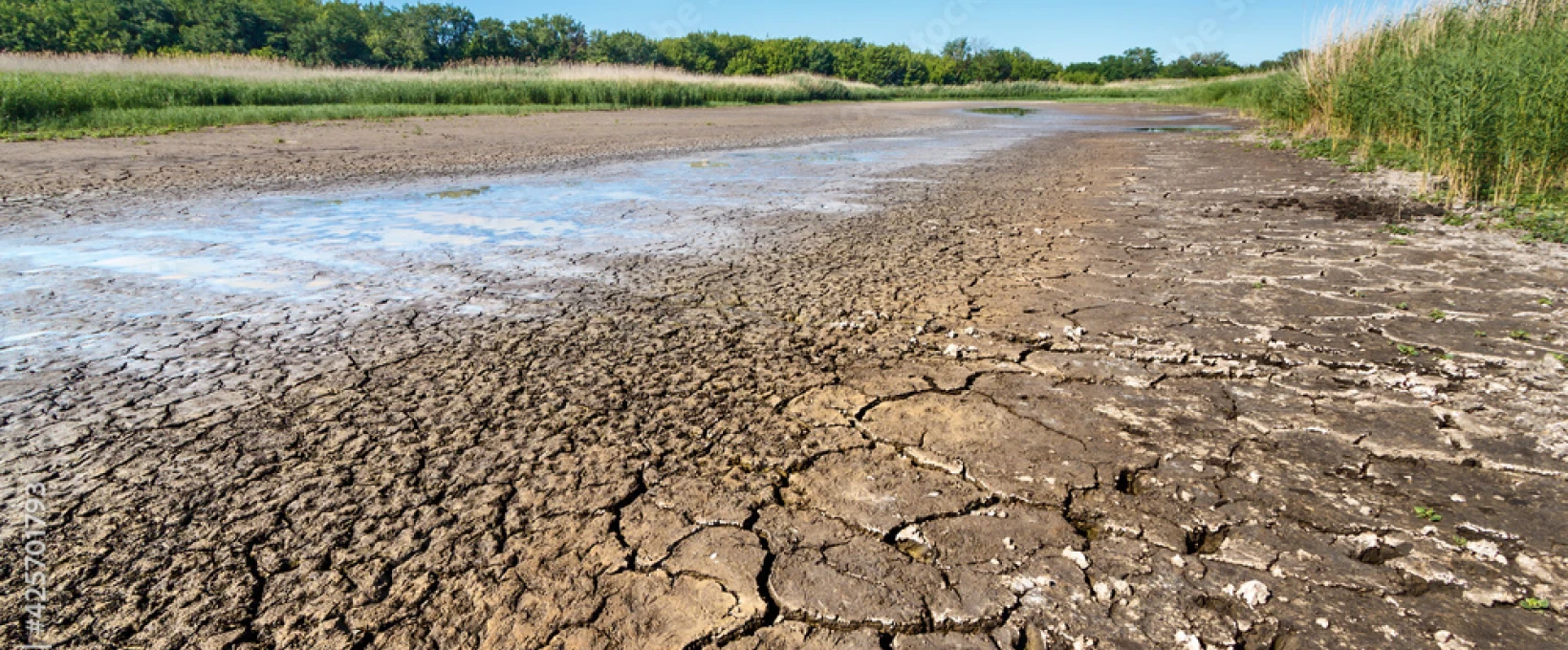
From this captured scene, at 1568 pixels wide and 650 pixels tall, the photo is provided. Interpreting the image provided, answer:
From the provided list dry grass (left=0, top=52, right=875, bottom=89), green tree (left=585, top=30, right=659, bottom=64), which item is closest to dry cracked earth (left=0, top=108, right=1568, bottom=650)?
dry grass (left=0, top=52, right=875, bottom=89)

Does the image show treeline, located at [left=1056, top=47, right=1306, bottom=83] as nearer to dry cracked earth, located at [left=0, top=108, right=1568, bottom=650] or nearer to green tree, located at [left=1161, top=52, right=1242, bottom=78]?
green tree, located at [left=1161, top=52, right=1242, bottom=78]

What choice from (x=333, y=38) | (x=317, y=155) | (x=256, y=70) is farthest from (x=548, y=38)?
(x=317, y=155)

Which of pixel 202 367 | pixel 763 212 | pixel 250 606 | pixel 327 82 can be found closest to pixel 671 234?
pixel 763 212

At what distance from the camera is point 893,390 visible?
238 cm

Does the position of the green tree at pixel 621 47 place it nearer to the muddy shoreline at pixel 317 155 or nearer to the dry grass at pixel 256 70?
the dry grass at pixel 256 70

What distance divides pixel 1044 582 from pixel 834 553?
408 mm

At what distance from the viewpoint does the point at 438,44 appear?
51.9 m

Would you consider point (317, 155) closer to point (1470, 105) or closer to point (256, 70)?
point (1470, 105)

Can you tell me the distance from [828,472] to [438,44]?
Answer: 192ft

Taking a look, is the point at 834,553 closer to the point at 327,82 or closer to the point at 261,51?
the point at 327,82

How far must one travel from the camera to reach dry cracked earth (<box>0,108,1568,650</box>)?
1383 mm

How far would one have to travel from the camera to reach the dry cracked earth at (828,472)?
4.54 ft

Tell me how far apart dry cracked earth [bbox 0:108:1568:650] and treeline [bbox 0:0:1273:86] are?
33.1 metres

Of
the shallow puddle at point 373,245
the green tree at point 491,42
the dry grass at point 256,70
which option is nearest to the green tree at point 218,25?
the green tree at point 491,42
